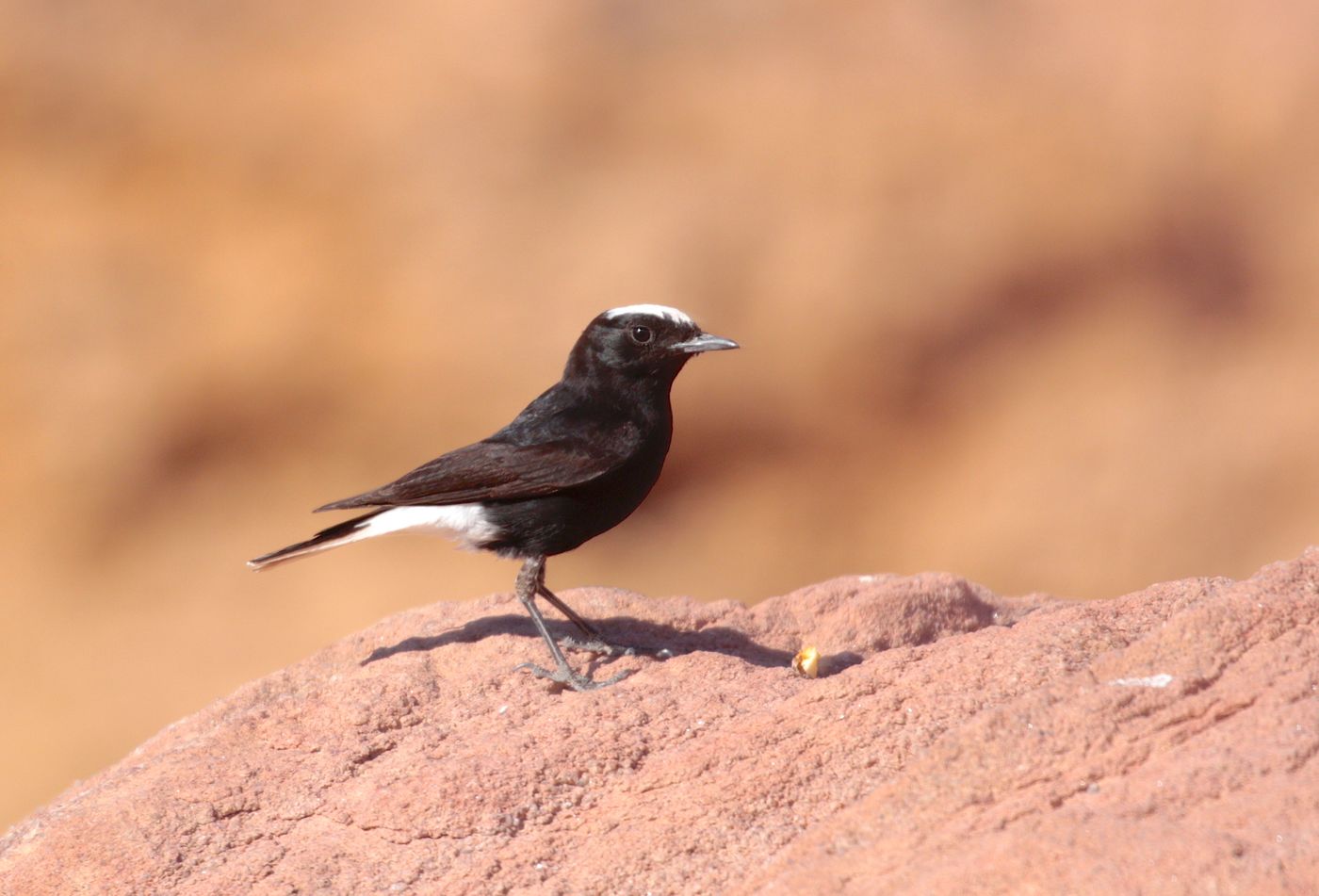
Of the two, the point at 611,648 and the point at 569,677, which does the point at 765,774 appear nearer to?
the point at 569,677

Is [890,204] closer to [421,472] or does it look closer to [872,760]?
[421,472]

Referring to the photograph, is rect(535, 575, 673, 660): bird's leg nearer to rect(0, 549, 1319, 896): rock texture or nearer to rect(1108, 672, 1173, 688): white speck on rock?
rect(0, 549, 1319, 896): rock texture

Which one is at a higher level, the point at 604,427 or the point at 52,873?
the point at 604,427

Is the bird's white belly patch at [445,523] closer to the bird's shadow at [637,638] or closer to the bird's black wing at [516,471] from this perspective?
the bird's black wing at [516,471]

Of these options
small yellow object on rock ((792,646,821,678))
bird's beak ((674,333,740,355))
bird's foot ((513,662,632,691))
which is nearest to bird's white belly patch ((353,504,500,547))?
bird's foot ((513,662,632,691))

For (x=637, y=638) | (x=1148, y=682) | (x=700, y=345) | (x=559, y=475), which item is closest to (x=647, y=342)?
(x=700, y=345)

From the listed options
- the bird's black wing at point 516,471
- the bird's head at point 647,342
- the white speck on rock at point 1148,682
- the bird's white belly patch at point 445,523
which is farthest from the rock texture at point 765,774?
the bird's head at point 647,342

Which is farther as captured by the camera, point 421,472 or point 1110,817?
point 421,472

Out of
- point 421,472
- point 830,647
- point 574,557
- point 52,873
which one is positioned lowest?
point 574,557

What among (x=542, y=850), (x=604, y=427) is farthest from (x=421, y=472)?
(x=542, y=850)
